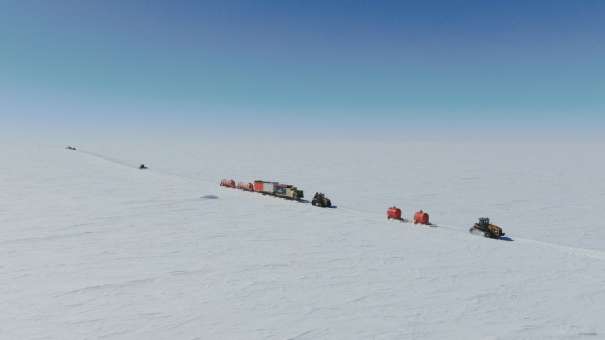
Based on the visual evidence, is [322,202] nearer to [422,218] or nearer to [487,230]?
[422,218]

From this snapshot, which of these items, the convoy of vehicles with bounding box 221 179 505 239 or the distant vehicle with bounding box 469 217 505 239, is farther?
the convoy of vehicles with bounding box 221 179 505 239

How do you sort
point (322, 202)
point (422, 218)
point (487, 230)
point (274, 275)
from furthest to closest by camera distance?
point (322, 202) → point (422, 218) → point (487, 230) → point (274, 275)

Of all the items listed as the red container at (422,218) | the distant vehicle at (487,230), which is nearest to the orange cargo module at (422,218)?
the red container at (422,218)

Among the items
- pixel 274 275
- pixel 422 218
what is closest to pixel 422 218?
pixel 422 218

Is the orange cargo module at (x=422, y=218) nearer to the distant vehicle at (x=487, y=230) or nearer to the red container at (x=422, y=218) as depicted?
the red container at (x=422, y=218)

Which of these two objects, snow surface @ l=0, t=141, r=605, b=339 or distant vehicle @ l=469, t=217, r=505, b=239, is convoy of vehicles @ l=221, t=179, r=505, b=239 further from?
snow surface @ l=0, t=141, r=605, b=339

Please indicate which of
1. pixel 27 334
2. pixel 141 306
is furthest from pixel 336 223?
pixel 27 334

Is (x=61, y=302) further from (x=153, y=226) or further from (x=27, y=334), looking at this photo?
(x=153, y=226)

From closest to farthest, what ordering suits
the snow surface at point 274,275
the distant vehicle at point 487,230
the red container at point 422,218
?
the snow surface at point 274,275 → the distant vehicle at point 487,230 → the red container at point 422,218

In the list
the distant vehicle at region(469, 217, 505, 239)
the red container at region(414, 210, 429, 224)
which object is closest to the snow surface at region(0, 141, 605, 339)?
the distant vehicle at region(469, 217, 505, 239)

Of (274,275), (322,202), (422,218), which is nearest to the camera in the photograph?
(274,275)

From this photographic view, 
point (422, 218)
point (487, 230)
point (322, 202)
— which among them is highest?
point (322, 202)
